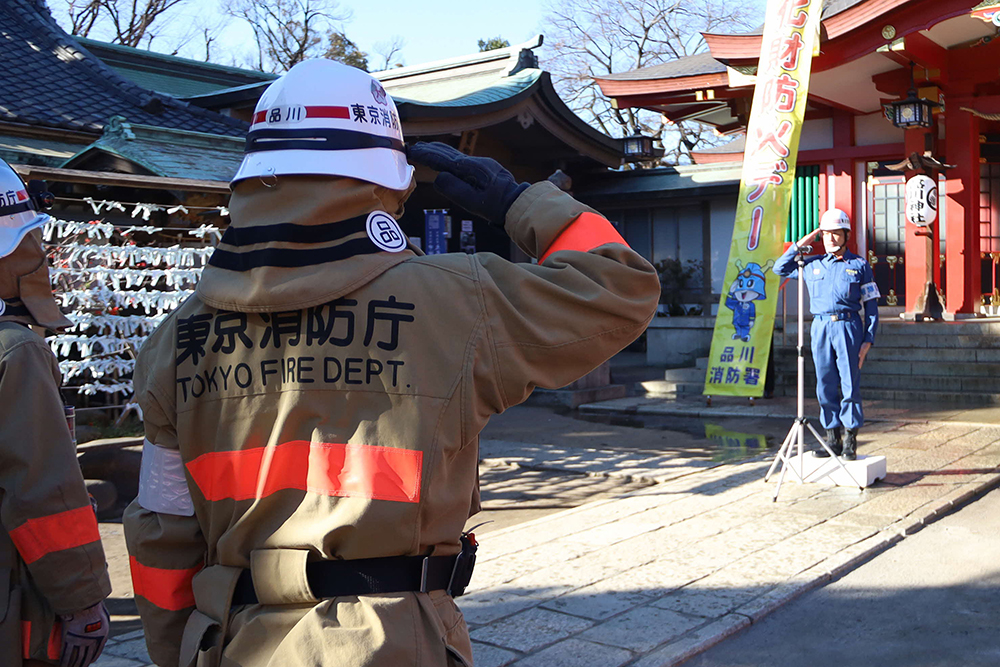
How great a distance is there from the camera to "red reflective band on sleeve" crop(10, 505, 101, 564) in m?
2.26

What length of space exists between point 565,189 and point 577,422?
9.28 metres

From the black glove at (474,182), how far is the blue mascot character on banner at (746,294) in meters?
9.41

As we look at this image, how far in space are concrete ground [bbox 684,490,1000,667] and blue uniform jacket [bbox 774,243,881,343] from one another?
96.4 inches

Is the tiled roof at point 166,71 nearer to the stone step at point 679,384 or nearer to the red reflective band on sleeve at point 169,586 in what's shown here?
the stone step at point 679,384

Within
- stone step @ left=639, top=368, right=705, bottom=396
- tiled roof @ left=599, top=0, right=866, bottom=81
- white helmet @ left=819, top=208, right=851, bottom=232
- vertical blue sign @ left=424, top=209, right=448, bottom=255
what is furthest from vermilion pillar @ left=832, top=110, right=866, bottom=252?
white helmet @ left=819, top=208, right=851, bottom=232

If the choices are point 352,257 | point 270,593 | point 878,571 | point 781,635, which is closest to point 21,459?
point 270,593

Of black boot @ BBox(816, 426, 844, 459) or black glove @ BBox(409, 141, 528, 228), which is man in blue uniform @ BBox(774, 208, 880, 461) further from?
black glove @ BBox(409, 141, 528, 228)

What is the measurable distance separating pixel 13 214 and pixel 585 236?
71.7 inches

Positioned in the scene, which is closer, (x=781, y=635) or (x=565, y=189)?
(x=565, y=189)

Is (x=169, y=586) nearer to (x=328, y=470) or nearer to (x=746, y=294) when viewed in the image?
(x=328, y=470)

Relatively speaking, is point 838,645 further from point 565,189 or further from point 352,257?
point 352,257

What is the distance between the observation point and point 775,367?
1317cm

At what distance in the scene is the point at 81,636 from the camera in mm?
2340

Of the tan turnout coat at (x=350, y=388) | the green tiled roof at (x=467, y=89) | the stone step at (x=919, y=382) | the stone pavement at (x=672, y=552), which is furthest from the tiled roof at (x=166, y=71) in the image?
the tan turnout coat at (x=350, y=388)
